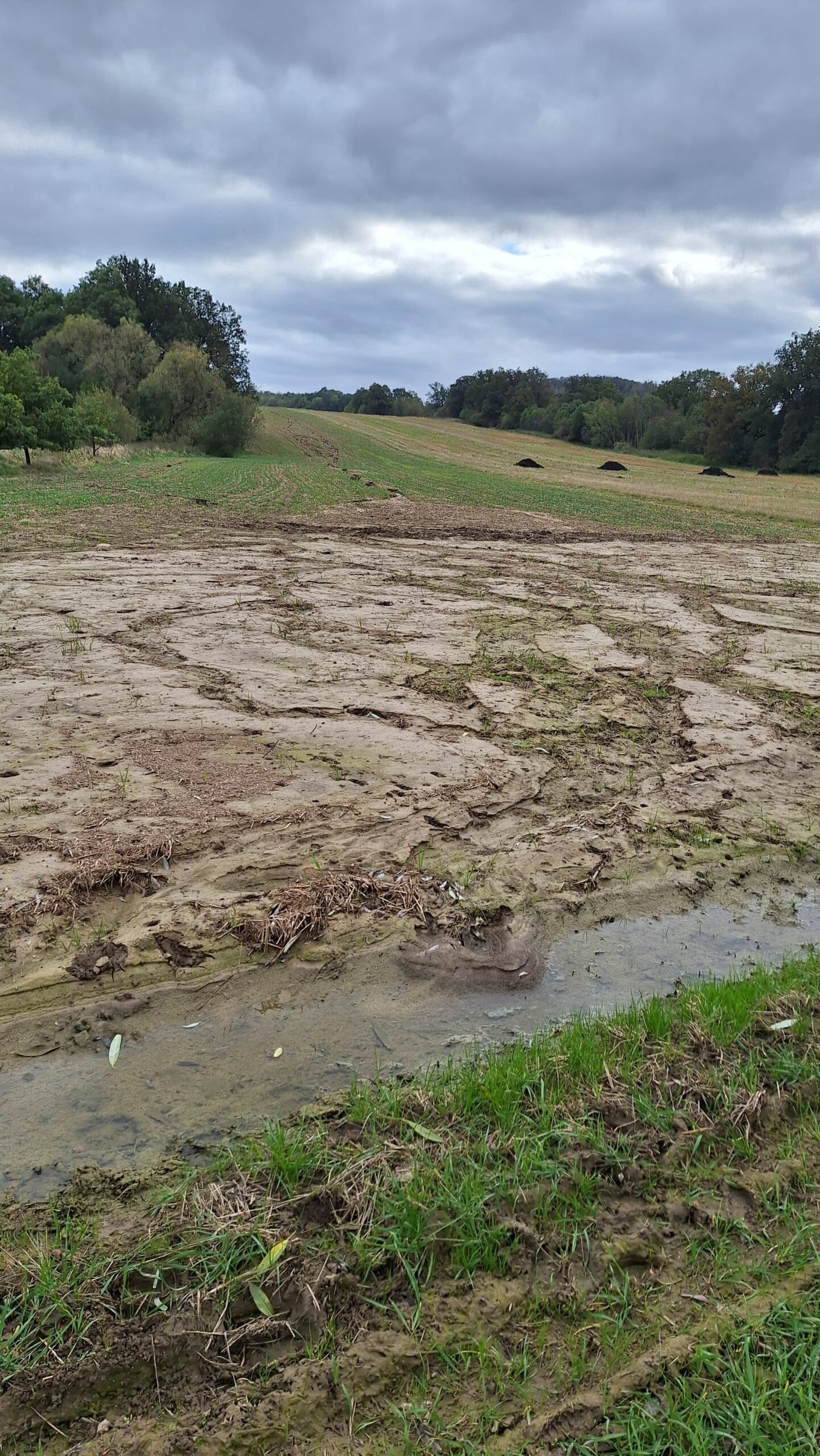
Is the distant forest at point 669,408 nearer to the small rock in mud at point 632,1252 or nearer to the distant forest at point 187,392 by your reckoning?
the distant forest at point 187,392

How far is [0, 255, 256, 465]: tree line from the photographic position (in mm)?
28578

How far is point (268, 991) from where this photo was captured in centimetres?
283

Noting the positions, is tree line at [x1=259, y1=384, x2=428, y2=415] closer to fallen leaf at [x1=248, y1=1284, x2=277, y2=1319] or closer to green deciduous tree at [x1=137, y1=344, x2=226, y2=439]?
green deciduous tree at [x1=137, y1=344, x2=226, y2=439]

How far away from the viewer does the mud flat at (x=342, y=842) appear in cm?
261

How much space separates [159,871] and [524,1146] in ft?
6.23

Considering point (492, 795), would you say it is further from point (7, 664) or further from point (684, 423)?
point (684, 423)

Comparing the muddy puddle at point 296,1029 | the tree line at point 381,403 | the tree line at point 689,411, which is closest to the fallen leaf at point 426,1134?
the muddy puddle at point 296,1029

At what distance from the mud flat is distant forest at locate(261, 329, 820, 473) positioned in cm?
5317

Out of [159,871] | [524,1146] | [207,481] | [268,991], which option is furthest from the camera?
[207,481]

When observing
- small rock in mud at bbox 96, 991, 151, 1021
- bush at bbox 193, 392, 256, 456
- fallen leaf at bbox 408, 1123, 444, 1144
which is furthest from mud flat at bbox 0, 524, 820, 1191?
bush at bbox 193, 392, 256, 456

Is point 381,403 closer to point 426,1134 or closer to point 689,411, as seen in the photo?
point 689,411

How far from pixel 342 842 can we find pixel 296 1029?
112 cm

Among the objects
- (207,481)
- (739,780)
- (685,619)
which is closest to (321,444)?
(207,481)

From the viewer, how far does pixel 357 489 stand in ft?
77.2
